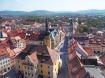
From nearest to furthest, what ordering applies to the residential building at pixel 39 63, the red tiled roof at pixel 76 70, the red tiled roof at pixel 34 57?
the red tiled roof at pixel 76 70 → the residential building at pixel 39 63 → the red tiled roof at pixel 34 57

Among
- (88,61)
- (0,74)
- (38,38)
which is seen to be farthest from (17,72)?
(38,38)

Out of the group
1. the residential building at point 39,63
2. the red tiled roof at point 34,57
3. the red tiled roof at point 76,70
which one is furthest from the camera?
the red tiled roof at point 34,57

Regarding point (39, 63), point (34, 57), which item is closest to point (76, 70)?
point (39, 63)

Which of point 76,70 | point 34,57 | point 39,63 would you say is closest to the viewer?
point 76,70

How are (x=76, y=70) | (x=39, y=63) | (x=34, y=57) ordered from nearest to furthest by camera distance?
1. (x=76, y=70)
2. (x=39, y=63)
3. (x=34, y=57)

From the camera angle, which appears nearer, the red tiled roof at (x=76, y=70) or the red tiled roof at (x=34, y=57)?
the red tiled roof at (x=76, y=70)

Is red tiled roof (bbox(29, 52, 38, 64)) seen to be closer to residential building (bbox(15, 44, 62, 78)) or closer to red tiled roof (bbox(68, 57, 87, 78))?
residential building (bbox(15, 44, 62, 78))

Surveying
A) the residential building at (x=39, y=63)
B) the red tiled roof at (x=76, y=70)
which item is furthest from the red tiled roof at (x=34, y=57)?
the red tiled roof at (x=76, y=70)

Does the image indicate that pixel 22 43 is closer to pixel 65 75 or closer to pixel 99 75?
pixel 65 75

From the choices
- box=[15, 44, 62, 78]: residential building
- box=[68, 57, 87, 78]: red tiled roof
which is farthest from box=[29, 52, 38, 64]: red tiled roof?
box=[68, 57, 87, 78]: red tiled roof

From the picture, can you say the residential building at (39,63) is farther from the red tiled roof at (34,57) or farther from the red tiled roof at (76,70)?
the red tiled roof at (76,70)

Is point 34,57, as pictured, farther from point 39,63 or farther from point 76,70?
point 76,70

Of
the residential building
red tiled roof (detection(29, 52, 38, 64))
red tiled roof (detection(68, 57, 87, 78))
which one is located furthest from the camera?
red tiled roof (detection(29, 52, 38, 64))

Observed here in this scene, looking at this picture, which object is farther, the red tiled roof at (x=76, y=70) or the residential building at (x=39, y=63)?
the residential building at (x=39, y=63)
